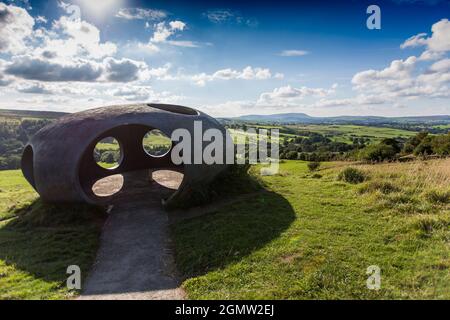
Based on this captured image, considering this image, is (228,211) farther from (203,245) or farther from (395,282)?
(395,282)

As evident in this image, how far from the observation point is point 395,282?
598 centimetres

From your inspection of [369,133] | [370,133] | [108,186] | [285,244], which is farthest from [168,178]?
[369,133]

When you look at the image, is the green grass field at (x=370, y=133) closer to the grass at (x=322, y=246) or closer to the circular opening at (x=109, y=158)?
the circular opening at (x=109, y=158)

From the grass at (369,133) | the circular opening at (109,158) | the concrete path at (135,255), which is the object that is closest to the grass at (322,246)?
the concrete path at (135,255)

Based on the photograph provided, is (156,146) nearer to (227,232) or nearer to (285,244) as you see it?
(227,232)

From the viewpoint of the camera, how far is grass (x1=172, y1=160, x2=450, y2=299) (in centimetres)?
598

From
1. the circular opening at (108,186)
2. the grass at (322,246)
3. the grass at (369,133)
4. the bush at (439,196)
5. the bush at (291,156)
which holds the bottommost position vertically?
the bush at (291,156)

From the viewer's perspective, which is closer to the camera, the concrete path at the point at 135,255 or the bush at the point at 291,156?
the concrete path at the point at 135,255

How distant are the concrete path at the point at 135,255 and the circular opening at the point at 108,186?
0.71m

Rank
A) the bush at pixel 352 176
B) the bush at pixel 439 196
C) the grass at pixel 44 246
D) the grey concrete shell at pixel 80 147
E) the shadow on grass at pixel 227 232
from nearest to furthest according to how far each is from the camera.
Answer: the grass at pixel 44 246
the shadow on grass at pixel 227 232
the bush at pixel 439 196
the grey concrete shell at pixel 80 147
the bush at pixel 352 176

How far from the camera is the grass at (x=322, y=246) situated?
5976mm

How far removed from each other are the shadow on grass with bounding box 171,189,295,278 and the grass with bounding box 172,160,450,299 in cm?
3
